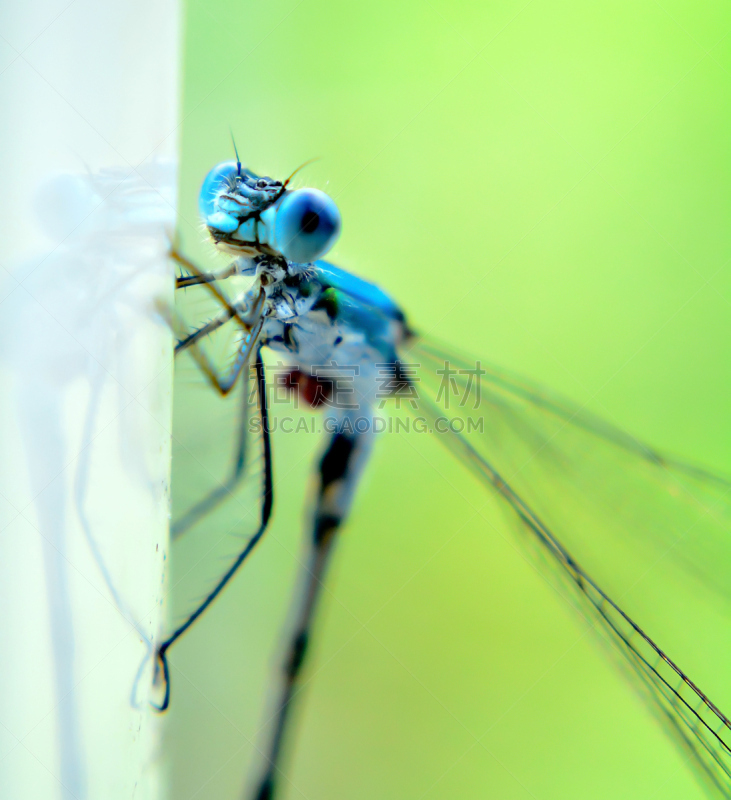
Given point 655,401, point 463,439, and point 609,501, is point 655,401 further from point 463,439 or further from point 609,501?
point 463,439

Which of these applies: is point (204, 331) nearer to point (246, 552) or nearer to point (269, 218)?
point (269, 218)

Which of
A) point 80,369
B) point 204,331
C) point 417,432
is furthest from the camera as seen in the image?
point 417,432

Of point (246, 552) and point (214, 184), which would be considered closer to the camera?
point (214, 184)

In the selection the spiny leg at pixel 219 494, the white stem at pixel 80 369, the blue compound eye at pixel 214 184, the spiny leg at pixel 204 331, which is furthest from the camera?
the spiny leg at pixel 219 494

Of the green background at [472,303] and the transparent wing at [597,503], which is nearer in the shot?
the transparent wing at [597,503]

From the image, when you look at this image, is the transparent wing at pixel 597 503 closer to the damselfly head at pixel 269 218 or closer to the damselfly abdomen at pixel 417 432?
the damselfly abdomen at pixel 417 432

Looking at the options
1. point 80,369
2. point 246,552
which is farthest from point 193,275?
point 246,552

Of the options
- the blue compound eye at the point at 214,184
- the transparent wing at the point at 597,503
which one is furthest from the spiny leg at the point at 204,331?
the transparent wing at the point at 597,503

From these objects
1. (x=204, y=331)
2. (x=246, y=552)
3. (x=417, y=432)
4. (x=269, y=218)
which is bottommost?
(x=246, y=552)
